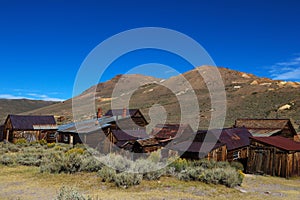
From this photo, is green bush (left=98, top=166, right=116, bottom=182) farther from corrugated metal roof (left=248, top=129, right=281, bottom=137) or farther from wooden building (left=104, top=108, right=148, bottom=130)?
wooden building (left=104, top=108, right=148, bottom=130)

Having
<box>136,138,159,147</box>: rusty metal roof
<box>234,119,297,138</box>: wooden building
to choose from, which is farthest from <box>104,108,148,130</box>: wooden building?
<box>234,119,297,138</box>: wooden building

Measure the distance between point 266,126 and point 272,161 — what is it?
10.3 m

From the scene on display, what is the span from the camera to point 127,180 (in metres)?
11.3

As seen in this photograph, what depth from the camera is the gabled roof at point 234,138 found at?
20952 mm

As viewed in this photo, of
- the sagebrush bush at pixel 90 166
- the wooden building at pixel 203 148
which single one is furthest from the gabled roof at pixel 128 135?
the sagebrush bush at pixel 90 166

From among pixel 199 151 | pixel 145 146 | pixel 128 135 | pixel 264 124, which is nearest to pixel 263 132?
pixel 264 124

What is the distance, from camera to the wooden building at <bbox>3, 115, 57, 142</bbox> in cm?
3550

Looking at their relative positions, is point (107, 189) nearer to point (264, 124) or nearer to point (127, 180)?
point (127, 180)

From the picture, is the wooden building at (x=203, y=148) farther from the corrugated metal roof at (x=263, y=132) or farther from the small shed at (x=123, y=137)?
the corrugated metal roof at (x=263, y=132)

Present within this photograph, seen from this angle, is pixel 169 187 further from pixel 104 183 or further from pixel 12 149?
pixel 12 149

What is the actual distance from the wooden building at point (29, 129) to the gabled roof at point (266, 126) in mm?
22500

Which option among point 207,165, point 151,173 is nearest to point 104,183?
point 151,173

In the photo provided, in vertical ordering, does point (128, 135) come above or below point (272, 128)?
below

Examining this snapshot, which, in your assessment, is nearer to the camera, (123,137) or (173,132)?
(173,132)
